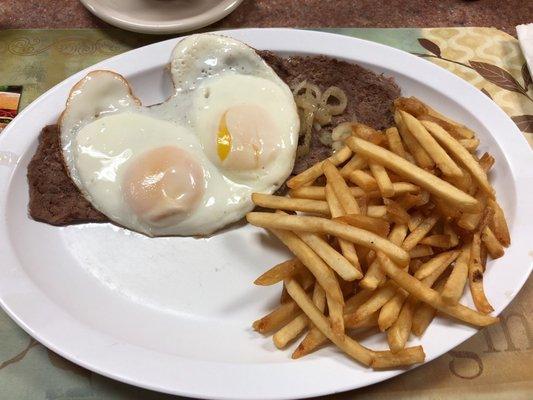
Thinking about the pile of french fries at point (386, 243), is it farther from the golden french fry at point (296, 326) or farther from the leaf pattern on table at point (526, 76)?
the leaf pattern on table at point (526, 76)

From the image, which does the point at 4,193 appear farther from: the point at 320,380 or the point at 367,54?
the point at 367,54

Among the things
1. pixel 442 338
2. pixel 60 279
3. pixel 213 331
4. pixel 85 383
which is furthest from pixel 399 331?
pixel 60 279

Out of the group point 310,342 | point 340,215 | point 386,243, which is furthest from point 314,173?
point 310,342

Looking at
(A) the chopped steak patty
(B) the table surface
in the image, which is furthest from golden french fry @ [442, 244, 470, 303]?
(B) the table surface

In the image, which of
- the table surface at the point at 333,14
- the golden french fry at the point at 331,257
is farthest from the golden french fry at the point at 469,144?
the table surface at the point at 333,14

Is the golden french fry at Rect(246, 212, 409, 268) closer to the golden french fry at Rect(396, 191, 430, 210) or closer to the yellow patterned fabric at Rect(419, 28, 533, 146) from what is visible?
the golden french fry at Rect(396, 191, 430, 210)

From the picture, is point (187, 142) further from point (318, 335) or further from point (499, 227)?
point (499, 227)
